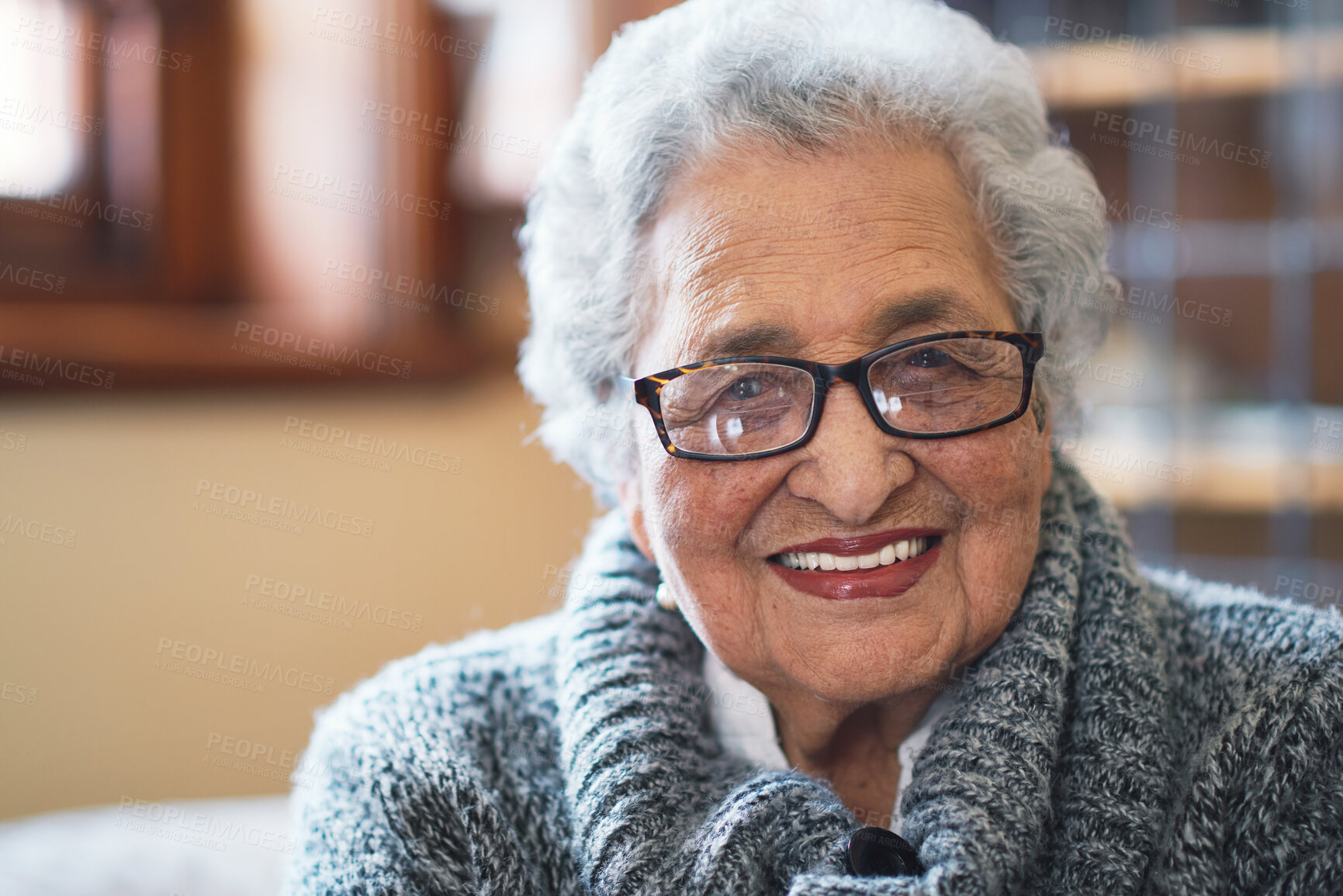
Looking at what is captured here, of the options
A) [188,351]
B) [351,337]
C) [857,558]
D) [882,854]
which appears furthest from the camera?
[351,337]

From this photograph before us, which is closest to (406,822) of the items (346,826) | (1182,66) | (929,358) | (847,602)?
(346,826)

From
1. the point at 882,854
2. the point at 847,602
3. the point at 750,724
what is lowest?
the point at 882,854

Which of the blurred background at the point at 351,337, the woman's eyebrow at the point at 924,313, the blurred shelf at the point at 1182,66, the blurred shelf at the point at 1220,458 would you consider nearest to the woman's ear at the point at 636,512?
the woman's eyebrow at the point at 924,313

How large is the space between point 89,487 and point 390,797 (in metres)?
1.35

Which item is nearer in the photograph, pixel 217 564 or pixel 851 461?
pixel 851 461

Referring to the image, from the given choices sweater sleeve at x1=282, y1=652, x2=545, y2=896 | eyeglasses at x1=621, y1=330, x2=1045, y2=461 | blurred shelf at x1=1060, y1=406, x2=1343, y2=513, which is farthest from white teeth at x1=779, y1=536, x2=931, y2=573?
blurred shelf at x1=1060, y1=406, x2=1343, y2=513

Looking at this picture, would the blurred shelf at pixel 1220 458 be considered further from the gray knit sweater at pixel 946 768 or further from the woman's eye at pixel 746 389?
the woman's eye at pixel 746 389

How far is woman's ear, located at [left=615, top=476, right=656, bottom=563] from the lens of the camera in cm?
122

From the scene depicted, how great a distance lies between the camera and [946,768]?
960 mm

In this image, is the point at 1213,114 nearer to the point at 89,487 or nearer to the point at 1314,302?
the point at 1314,302

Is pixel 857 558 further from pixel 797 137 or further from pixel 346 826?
pixel 346 826

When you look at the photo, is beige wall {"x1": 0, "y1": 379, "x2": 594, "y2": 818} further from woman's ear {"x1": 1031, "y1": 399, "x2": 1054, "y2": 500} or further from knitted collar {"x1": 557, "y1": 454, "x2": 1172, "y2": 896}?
woman's ear {"x1": 1031, "y1": 399, "x2": 1054, "y2": 500}

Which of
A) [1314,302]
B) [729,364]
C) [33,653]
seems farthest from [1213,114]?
[33,653]

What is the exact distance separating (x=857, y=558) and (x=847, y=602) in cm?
5
